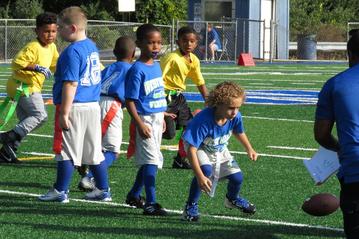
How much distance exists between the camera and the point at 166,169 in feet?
38.0

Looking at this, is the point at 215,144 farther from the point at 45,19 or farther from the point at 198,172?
the point at 45,19

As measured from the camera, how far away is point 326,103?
21.2 ft

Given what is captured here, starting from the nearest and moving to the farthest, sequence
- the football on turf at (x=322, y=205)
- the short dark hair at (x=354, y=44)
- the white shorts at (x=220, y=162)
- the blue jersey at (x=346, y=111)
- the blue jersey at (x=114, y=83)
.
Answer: the blue jersey at (x=346, y=111) < the short dark hair at (x=354, y=44) < the football on turf at (x=322, y=205) < the white shorts at (x=220, y=162) < the blue jersey at (x=114, y=83)

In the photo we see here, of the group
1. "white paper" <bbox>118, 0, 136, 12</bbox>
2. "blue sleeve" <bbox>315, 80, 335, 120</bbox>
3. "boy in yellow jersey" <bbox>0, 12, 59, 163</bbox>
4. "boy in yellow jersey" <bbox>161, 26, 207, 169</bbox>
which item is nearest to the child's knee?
"blue sleeve" <bbox>315, 80, 335, 120</bbox>

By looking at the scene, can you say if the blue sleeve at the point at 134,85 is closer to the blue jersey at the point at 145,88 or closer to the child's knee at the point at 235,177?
the blue jersey at the point at 145,88

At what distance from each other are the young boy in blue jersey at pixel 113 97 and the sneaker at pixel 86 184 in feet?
0.17

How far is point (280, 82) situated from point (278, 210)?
741 inches

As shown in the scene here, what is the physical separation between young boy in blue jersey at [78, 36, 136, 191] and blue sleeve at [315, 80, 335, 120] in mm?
3946

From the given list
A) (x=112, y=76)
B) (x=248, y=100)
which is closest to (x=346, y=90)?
(x=112, y=76)

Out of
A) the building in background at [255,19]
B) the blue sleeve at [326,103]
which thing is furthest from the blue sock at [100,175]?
the building in background at [255,19]

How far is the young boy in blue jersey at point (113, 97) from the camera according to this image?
1023cm

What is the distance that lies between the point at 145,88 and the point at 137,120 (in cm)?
30

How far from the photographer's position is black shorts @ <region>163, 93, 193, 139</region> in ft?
38.0

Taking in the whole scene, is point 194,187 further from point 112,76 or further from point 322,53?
point 322,53
